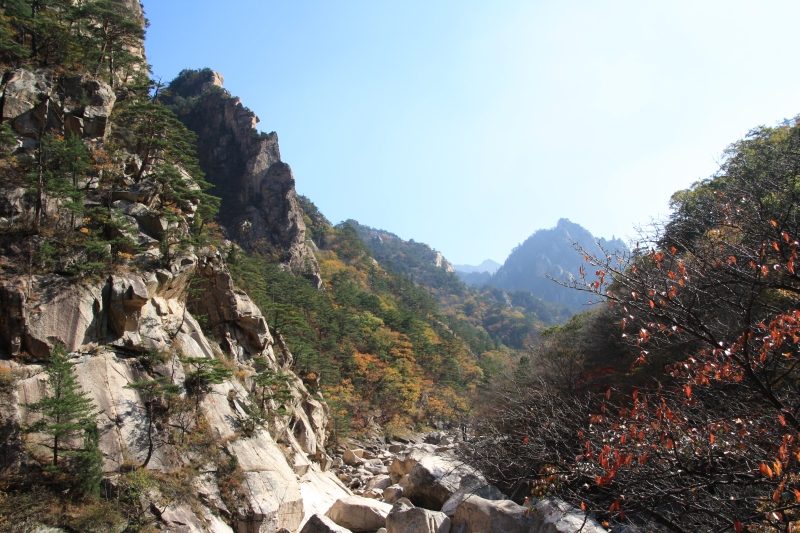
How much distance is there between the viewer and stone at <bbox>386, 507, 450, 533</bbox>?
444 inches

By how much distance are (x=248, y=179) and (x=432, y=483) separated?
2077 inches

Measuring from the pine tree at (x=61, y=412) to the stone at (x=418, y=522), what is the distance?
8.42 meters

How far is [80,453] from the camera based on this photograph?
10.4m

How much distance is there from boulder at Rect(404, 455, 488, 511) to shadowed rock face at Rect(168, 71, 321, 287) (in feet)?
121

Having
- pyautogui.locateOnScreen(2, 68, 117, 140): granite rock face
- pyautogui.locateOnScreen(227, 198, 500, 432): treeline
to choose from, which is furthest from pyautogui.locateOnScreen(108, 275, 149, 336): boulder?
pyautogui.locateOnScreen(227, 198, 500, 432): treeline

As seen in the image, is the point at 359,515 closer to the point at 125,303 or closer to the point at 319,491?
the point at 319,491

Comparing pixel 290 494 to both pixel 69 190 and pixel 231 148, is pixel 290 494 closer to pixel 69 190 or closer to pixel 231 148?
pixel 69 190

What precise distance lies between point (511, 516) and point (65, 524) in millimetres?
10532

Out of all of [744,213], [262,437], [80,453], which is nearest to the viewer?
[744,213]

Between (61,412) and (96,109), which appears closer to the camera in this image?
(61,412)

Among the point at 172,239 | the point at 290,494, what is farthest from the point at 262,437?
the point at 172,239

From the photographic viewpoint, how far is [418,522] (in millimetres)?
11312

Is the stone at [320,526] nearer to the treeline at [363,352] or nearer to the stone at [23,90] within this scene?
the treeline at [363,352]

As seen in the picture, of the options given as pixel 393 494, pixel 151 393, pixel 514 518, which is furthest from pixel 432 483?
pixel 151 393
